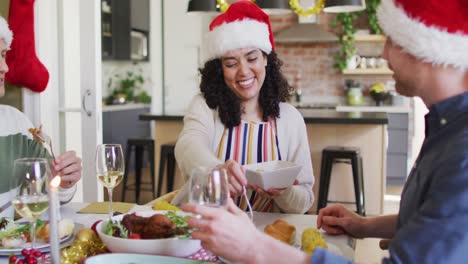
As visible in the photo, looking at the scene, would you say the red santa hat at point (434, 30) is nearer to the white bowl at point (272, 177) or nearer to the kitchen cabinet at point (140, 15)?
the white bowl at point (272, 177)

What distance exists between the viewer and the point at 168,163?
417cm

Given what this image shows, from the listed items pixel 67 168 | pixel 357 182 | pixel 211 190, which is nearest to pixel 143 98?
pixel 357 182

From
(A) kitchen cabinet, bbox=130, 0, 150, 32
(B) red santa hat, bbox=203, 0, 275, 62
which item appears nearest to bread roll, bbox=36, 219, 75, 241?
(B) red santa hat, bbox=203, 0, 275, 62

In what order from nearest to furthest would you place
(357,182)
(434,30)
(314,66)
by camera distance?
(434,30)
(357,182)
(314,66)

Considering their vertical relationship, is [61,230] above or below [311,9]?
below

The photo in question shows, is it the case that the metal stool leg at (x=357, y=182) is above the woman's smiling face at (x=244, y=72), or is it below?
below

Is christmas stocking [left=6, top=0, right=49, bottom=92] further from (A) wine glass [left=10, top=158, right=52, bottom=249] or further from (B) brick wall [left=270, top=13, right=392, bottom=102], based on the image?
(B) brick wall [left=270, top=13, right=392, bottom=102]

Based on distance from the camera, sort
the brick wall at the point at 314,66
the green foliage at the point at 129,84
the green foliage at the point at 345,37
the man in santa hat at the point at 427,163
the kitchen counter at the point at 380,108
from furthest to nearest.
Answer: the brick wall at the point at 314,66, the green foliage at the point at 129,84, the green foliage at the point at 345,37, the kitchen counter at the point at 380,108, the man in santa hat at the point at 427,163

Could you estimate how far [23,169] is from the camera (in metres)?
1.08

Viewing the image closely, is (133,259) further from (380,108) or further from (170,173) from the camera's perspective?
(380,108)

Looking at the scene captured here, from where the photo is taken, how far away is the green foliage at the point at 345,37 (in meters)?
6.54

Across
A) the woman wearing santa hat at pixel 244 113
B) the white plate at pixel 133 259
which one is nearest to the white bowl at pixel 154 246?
the white plate at pixel 133 259

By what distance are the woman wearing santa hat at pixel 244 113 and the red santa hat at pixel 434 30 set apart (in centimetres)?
89

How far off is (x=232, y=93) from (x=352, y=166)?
1993mm
